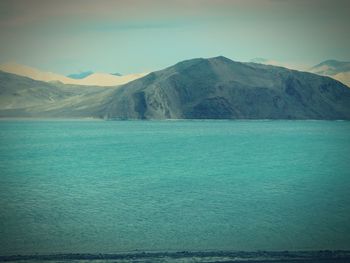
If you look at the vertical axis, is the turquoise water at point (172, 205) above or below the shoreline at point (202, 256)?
below

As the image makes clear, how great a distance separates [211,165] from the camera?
58.2m

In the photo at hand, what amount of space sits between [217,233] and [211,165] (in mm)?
33535

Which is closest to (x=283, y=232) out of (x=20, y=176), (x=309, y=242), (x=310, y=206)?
(x=309, y=242)

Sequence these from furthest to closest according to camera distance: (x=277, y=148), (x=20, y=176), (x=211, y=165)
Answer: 1. (x=277, y=148)
2. (x=211, y=165)
3. (x=20, y=176)

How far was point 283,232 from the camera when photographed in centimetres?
2491

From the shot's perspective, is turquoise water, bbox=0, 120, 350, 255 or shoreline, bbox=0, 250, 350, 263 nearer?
shoreline, bbox=0, 250, 350, 263

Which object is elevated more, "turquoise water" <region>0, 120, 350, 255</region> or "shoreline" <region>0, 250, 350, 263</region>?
"shoreline" <region>0, 250, 350, 263</region>

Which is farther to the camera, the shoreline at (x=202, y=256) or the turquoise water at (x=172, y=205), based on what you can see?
the turquoise water at (x=172, y=205)

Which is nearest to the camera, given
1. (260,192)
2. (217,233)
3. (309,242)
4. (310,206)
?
(309,242)

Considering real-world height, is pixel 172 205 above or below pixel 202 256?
below

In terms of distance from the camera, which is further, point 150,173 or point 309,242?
point 150,173

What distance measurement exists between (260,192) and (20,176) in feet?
85.1

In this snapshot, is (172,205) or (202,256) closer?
(202,256)

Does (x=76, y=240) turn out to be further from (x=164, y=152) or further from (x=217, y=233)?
(x=164, y=152)
